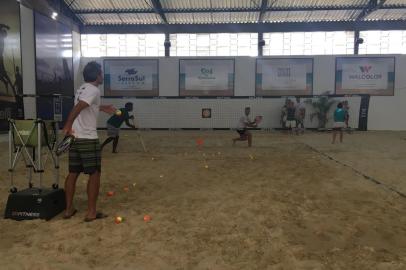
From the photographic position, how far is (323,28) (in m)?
20.9

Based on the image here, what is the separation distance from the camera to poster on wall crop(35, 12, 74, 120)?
53.2 ft

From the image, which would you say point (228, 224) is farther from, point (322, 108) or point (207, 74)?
point (207, 74)

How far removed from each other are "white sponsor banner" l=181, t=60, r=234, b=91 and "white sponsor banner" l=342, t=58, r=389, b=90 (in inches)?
248

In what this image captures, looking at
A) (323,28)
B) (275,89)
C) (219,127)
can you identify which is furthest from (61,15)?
(323,28)

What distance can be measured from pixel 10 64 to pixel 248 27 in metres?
12.3

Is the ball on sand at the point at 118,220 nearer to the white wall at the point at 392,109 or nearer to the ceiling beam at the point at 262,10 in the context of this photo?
the ceiling beam at the point at 262,10

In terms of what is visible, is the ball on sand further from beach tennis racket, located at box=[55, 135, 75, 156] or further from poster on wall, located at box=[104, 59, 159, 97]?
poster on wall, located at box=[104, 59, 159, 97]

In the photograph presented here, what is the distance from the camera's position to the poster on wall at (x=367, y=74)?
20578 millimetres

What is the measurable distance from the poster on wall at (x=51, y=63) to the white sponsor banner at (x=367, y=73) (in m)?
14.3

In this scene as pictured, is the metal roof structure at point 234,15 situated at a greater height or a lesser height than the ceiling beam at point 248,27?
greater

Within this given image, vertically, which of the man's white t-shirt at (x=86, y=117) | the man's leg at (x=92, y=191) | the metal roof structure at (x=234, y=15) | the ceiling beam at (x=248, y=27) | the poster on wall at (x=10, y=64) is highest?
the metal roof structure at (x=234, y=15)

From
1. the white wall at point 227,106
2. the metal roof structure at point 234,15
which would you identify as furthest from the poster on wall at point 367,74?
the metal roof structure at point 234,15

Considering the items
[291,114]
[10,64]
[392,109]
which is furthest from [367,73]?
[10,64]

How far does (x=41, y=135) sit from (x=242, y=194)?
118 inches
